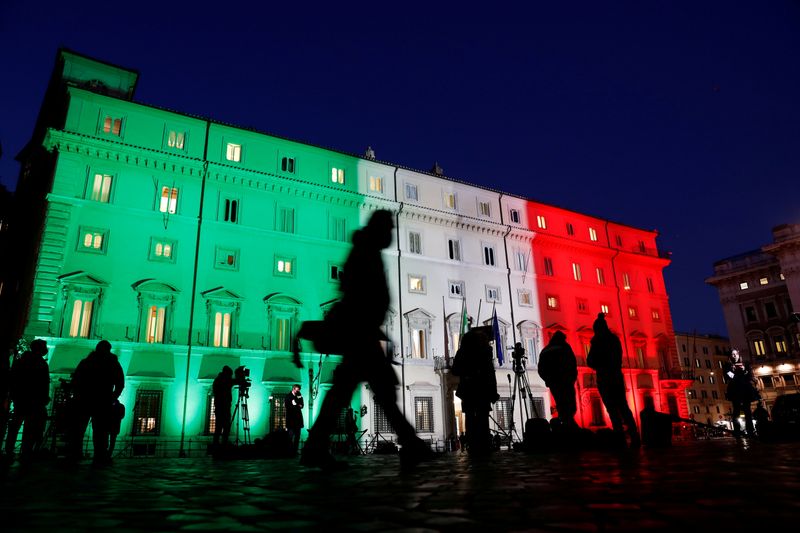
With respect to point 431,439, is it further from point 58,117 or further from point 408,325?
point 58,117

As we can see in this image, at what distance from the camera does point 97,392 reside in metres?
8.83

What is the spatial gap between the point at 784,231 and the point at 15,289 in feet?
218

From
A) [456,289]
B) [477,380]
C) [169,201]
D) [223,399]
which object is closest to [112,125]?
[169,201]

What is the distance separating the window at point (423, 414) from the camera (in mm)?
30953

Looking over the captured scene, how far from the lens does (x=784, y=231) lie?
178 ft

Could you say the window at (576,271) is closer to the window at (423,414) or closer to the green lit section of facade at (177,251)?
the window at (423,414)

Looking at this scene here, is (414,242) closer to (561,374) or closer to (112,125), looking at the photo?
(112,125)

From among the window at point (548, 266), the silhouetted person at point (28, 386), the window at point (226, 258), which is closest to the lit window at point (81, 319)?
the window at point (226, 258)

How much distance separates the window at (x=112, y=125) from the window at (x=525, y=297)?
2707cm

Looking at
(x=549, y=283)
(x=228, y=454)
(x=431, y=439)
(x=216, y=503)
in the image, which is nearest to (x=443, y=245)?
(x=549, y=283)

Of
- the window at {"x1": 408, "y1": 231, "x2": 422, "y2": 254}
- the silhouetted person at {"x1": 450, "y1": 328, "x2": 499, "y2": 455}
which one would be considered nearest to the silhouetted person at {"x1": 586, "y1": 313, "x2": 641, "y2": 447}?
the silhouetted person at {"x1": 450, "y1": 328, "x2": 499, "y2": 455}

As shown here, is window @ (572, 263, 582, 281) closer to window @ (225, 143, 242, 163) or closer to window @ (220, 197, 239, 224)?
window @ (220, 197, 239, 224)

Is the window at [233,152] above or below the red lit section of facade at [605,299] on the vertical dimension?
above

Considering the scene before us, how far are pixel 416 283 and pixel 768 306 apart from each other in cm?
4777
